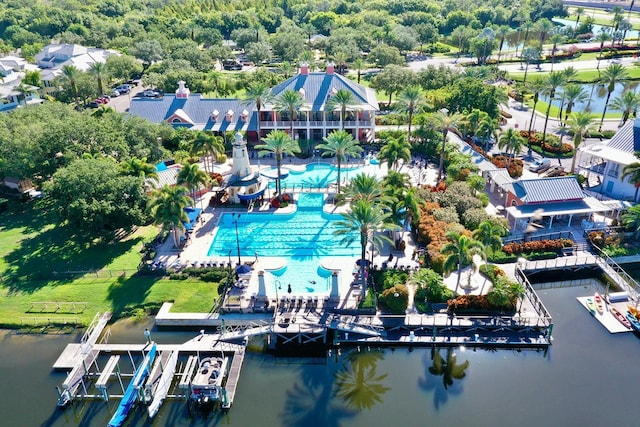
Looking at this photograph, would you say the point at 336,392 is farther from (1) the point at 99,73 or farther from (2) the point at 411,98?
(1) the point at 99,73

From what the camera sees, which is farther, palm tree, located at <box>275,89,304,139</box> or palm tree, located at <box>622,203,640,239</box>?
palm tree, located at <box>275,89,304,139</box>

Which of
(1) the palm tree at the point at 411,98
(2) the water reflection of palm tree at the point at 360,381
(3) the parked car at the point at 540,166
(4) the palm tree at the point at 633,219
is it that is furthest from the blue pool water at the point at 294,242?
(3) the parked car at the point at 540,166

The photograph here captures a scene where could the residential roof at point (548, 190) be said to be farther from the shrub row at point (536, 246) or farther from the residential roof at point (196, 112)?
the residential roof at point (196, 112)

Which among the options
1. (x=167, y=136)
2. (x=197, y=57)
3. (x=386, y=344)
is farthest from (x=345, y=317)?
(x=197, y=57)

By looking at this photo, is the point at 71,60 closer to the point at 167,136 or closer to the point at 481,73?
the point at 167,136

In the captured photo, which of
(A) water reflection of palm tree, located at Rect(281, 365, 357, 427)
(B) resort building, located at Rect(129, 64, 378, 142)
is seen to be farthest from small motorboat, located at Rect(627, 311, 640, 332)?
(B) resort building, located at Rect(129, 64, 378, 142)

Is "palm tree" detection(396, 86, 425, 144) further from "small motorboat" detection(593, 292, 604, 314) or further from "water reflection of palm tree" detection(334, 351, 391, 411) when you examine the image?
"water reflection of palm tree" detection(334, 351, 391, 411)
